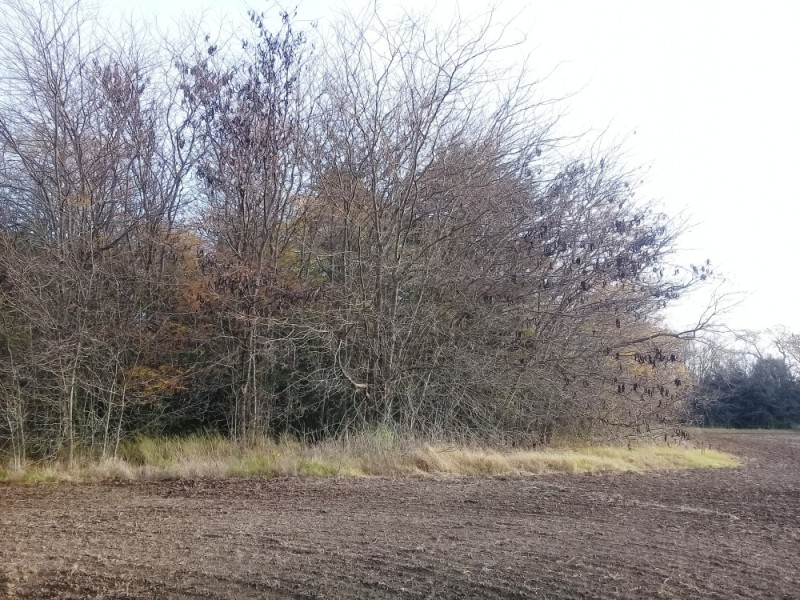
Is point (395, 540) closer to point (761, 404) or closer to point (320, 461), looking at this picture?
point (320, 461)

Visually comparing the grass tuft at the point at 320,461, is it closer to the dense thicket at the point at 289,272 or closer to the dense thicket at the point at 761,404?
the dense thicket at the point at 289,272

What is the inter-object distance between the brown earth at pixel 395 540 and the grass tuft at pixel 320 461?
818 mm

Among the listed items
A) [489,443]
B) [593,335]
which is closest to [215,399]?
[489,443]

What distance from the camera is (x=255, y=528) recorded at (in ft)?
24.7

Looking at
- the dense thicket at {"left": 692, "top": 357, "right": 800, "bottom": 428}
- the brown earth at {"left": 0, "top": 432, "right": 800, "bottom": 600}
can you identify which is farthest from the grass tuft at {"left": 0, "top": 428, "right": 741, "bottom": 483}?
the dense thicket at {"left": 692, "top": 357, "right": 800, "bottom": 428}

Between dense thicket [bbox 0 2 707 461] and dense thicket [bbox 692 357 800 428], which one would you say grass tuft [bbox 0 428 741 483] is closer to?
dense thicket [bbox 0 2 707 461]

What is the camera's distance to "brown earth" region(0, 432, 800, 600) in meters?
5.54

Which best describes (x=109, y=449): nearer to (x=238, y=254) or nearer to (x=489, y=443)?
(x=238, y=254)

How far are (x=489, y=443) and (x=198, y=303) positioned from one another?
6.73 m

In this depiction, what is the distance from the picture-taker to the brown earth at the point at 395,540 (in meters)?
5.54

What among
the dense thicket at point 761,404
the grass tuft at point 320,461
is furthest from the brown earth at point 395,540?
the dense thicket at point 761,404

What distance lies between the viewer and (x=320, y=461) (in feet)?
40.4

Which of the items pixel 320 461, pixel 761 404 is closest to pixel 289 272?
pixel 320 461

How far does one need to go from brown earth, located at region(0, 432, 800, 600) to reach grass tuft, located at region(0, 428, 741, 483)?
82 centimetres
